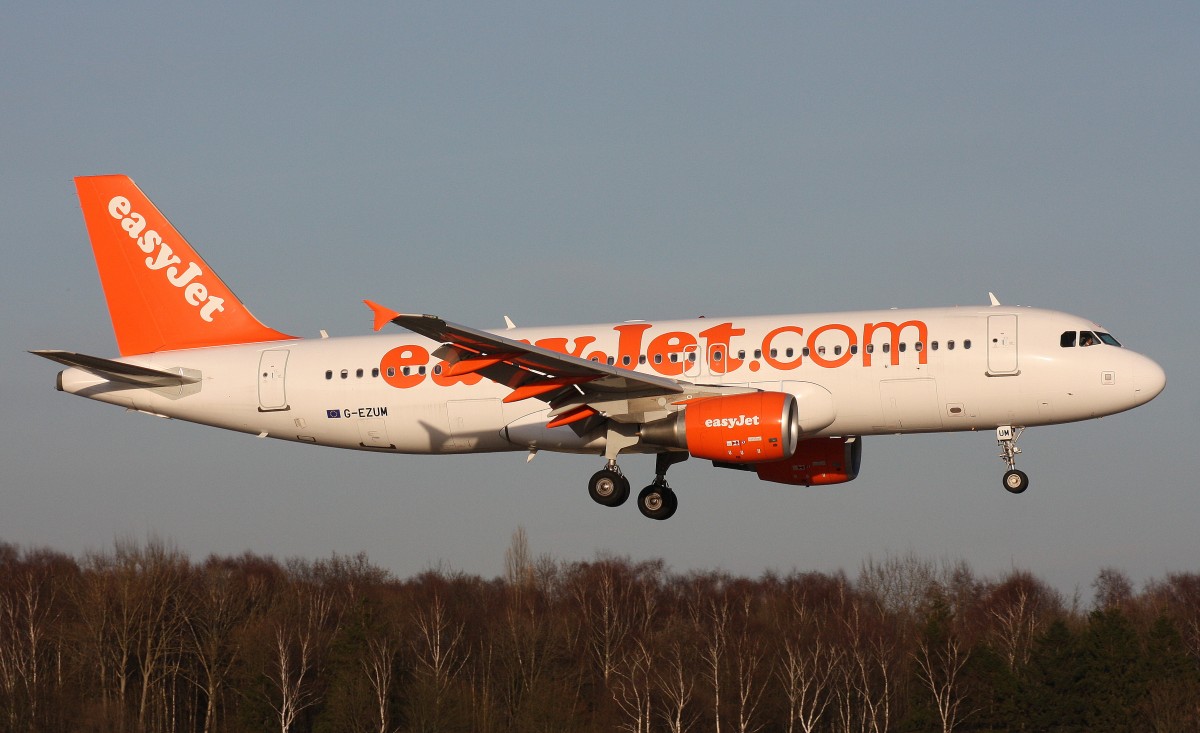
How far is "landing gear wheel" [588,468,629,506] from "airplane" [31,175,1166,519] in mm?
67

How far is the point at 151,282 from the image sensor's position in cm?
4603

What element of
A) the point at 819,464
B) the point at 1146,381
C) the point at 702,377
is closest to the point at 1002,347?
the point at 1146,381

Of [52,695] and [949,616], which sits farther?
[949,616]

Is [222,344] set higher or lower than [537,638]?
higher

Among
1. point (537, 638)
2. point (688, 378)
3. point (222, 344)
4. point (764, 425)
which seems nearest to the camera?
point (764, 425)

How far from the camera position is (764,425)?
37.0 metres

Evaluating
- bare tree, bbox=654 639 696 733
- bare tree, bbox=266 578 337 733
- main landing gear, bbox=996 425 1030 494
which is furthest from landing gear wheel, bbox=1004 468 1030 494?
bare tree, bbox=266 578 337 733

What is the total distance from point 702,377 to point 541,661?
52204 millimetres

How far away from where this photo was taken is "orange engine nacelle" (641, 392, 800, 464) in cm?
3706

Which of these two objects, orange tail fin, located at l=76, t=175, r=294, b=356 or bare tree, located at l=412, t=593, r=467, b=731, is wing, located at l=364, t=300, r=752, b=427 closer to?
orange tail fin, located at l=76, t=175, r=294, b=356

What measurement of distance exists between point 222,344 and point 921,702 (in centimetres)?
4592

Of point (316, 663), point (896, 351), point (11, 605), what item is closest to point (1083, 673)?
point (316, 663)

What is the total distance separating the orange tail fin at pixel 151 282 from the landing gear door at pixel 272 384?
6.29 feet

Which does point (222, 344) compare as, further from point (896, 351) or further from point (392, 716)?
point (392, 716)
